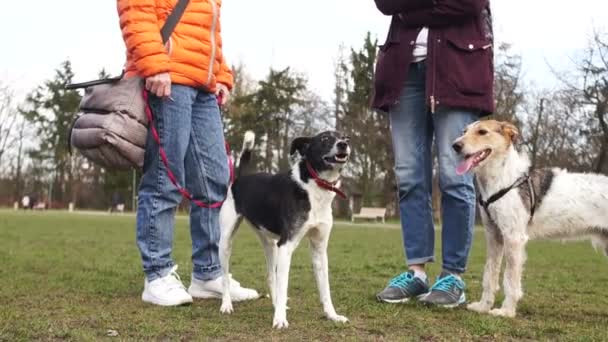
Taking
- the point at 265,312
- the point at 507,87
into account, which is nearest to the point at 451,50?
the point at 265,312

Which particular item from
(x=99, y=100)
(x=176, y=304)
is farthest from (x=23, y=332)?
(x=99, y=100)

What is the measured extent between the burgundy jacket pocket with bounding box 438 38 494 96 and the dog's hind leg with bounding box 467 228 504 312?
1.19m

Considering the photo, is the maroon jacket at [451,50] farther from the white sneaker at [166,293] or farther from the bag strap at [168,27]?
the white sneaker at [166,293]

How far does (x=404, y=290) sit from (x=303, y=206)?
4.25 feet

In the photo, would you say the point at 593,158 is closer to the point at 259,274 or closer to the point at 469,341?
the point at 259,274

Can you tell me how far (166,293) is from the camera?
4.77 metres

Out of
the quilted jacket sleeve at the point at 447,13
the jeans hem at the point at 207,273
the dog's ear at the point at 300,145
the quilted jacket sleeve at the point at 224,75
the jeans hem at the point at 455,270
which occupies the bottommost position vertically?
the jeans hem at the point at 207,273

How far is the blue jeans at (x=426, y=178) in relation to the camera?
17.0ft

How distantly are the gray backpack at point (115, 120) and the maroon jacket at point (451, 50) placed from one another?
1.84 m

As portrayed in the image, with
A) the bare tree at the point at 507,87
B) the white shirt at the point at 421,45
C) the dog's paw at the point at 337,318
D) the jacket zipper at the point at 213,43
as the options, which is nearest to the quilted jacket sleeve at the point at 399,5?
the white shirt at the point at 421,45

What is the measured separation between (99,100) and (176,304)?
1656 millimetres

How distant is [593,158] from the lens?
36.0 m

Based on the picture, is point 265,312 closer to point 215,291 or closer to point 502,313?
point 215,291

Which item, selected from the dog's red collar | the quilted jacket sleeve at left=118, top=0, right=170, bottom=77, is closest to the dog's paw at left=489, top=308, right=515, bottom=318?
the dog's red collar
